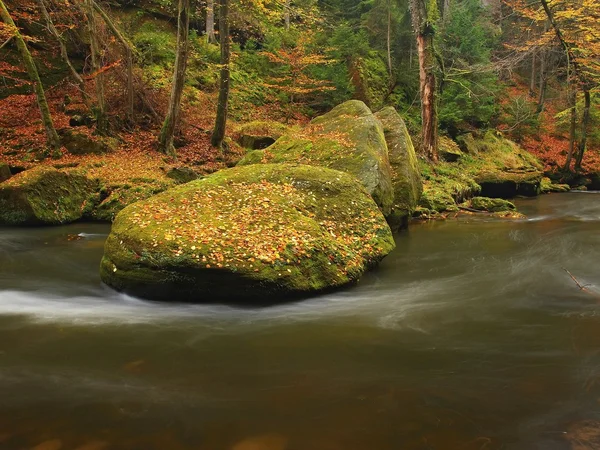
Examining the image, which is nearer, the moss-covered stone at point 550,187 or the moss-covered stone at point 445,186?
the moss-covered stone at point 445,186

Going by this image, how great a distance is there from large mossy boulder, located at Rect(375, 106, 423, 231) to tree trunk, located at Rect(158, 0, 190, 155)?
284 inches

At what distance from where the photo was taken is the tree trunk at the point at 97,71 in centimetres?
1523

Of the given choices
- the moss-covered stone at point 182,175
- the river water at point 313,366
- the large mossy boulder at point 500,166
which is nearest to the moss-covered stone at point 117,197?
the moss-covered stone at point 182,175

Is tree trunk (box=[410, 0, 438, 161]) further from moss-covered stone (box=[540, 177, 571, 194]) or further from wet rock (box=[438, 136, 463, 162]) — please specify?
moss-covered stone (box=[540, 177, 571, 194])

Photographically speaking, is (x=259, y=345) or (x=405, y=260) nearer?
(x=259, y=345)

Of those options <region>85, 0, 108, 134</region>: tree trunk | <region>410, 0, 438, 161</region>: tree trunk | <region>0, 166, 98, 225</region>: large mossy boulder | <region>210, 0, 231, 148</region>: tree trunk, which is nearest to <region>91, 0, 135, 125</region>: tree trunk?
<region>85, 0, 108, 134</region>: tree trunk

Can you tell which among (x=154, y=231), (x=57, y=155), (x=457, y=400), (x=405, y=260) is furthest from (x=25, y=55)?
(x=457, y=400)

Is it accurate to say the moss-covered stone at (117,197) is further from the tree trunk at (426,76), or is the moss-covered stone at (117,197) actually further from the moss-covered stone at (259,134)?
the tree trunk at (426,76)

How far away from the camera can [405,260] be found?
26.8ft

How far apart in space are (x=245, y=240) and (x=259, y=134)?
42.1 feet

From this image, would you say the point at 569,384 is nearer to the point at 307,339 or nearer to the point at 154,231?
the point at 307,339

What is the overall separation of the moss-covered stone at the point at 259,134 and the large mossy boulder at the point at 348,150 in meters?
5.28

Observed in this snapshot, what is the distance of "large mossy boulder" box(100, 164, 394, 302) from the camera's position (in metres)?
5.47

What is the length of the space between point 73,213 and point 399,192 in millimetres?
8031
